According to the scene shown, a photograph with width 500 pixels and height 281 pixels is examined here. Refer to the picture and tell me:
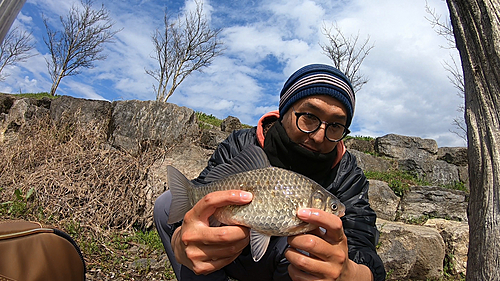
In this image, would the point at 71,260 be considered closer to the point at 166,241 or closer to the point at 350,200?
the point at 166,241

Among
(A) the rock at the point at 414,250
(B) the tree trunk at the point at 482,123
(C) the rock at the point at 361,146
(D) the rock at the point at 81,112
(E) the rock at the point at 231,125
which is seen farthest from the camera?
(C) the rock at the point at 361,146

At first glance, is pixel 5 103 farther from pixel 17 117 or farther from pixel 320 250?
pixel 320 250

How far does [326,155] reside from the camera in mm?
2199

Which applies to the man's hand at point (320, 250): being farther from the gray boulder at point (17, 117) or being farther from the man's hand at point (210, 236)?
the gray boulder at point (17, 117)

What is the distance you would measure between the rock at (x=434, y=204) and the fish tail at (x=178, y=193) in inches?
247

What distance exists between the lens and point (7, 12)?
1.66 m

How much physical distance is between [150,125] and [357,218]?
5070 mm

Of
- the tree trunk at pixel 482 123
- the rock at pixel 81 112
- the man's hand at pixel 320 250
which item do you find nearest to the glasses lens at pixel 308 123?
the man's hand at pixel 320 250

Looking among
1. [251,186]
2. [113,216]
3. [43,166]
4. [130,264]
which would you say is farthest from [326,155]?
[43,166]

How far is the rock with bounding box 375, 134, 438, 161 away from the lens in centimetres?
1191

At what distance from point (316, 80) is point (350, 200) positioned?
931 mm

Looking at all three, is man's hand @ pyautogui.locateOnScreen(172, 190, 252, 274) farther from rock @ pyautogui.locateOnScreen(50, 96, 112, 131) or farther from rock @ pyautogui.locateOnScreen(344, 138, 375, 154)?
rock @ pyautogui.locateOnScreen(344, 138, 375, 154)

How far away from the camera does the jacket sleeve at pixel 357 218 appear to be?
2047 mm

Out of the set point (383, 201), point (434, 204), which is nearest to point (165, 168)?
point (383, 201)
